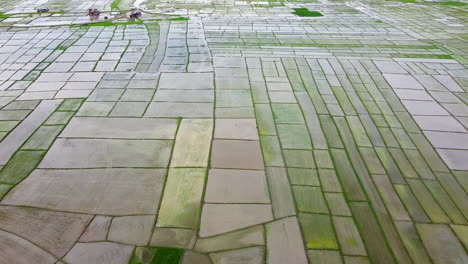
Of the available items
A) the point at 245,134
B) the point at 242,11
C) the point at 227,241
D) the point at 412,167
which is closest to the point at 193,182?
the point at 227,241

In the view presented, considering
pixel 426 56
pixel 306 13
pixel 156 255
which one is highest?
pixel 306 13

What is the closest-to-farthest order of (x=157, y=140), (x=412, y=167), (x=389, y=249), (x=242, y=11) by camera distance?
(x=389, y=249), (x=412, y=167), (x=157, y=140), (x=242, y=11)

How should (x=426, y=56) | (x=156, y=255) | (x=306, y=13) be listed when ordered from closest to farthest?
(x=156, y=255)
(x=426, y=56)
(x=306, y=13)

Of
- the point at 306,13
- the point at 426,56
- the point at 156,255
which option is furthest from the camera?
the point at 306,13

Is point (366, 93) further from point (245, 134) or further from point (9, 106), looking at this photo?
point (9, 106)

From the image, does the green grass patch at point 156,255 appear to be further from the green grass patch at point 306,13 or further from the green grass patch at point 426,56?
the green grass patch at point 306,13

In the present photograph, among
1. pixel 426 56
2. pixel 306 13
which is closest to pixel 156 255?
pixel 426 56

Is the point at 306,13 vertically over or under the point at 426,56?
over

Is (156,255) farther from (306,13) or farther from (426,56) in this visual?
(306,13)

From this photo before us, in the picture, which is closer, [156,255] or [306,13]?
[156,255]

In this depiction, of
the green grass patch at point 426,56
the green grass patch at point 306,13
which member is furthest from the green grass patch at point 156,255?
the green grass patch at point 306,13

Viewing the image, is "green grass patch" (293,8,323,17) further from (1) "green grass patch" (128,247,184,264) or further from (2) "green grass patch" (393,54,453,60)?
(1) "green grass patch" (128,247,184,264)
